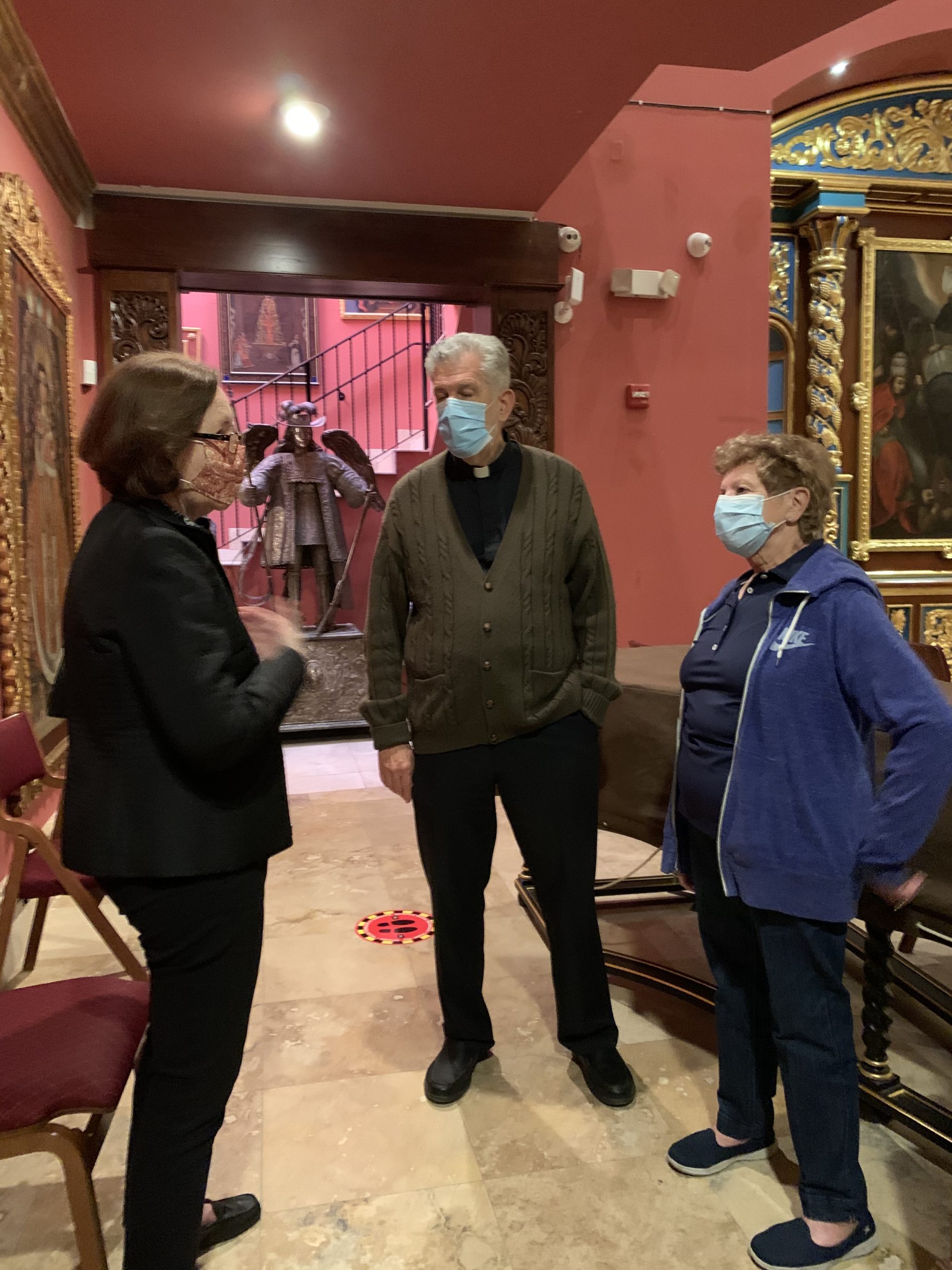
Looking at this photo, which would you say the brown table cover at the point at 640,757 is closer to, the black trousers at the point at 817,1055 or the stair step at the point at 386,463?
the black trousers at the point at 817,1055

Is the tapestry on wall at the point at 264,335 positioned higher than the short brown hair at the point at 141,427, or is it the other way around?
the tapestry on wall at the point at 264,335

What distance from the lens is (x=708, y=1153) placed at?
181cm

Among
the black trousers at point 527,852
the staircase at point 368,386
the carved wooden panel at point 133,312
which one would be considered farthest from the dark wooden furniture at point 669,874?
the staircase at point 368,386

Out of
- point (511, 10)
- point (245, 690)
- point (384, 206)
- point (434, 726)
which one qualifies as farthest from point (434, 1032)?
point (384, 206)

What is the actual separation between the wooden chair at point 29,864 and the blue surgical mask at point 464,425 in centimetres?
140

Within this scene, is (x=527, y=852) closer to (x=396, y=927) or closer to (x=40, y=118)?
(x=396, y=927)

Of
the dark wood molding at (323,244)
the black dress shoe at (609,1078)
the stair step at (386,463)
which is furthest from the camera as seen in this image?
the stair step at (386,463)

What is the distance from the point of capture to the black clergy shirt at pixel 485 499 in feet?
6.41

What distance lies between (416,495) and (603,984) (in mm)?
1173

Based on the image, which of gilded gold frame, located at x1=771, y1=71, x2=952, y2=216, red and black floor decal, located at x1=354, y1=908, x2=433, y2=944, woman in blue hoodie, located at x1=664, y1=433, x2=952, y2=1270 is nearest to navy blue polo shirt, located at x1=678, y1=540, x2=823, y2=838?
woman in blue hoodie, located at x1=664, y1=433, x2=952, y2=1270

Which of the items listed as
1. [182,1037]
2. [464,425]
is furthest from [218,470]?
[182,1037]

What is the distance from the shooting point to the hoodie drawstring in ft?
4.88

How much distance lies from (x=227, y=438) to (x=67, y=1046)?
944 millimetres

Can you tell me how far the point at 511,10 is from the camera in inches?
115
